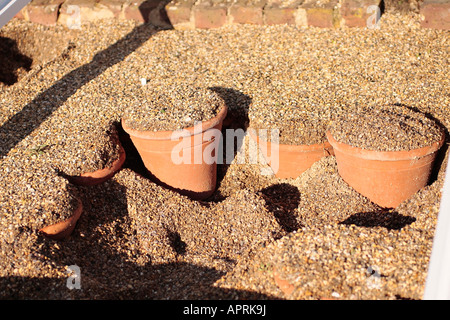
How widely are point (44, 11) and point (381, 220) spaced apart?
469 centimetres

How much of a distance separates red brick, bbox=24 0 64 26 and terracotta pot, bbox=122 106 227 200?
2.65 meters

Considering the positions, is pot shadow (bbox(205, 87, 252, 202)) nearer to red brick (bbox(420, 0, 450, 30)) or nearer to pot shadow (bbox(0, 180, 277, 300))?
pot shadow (bbox(0, 180, 277, 300))

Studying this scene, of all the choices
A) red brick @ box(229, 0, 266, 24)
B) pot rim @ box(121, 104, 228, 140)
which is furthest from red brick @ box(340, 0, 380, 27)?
pot rim @ box(121, 104, 228, 140)

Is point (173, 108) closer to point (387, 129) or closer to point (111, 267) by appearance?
point (111, 267)

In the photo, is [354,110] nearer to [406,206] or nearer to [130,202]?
[406,206]

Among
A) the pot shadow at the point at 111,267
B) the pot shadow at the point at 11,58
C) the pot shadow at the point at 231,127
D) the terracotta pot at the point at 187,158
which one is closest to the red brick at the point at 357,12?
the pot shadow at the point at 231,127

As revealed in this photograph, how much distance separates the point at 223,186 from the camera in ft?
16.0

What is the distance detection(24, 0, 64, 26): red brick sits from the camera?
6.44m

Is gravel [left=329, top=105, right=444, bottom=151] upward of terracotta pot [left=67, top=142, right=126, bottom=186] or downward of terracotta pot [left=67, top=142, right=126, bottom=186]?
upward

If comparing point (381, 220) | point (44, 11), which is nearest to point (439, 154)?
point (381, 220)

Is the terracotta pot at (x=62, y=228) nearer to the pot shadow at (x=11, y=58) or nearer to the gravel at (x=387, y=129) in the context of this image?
the gravel at (x=387, y=129)

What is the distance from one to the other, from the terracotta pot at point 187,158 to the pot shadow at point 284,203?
1.71 feet
